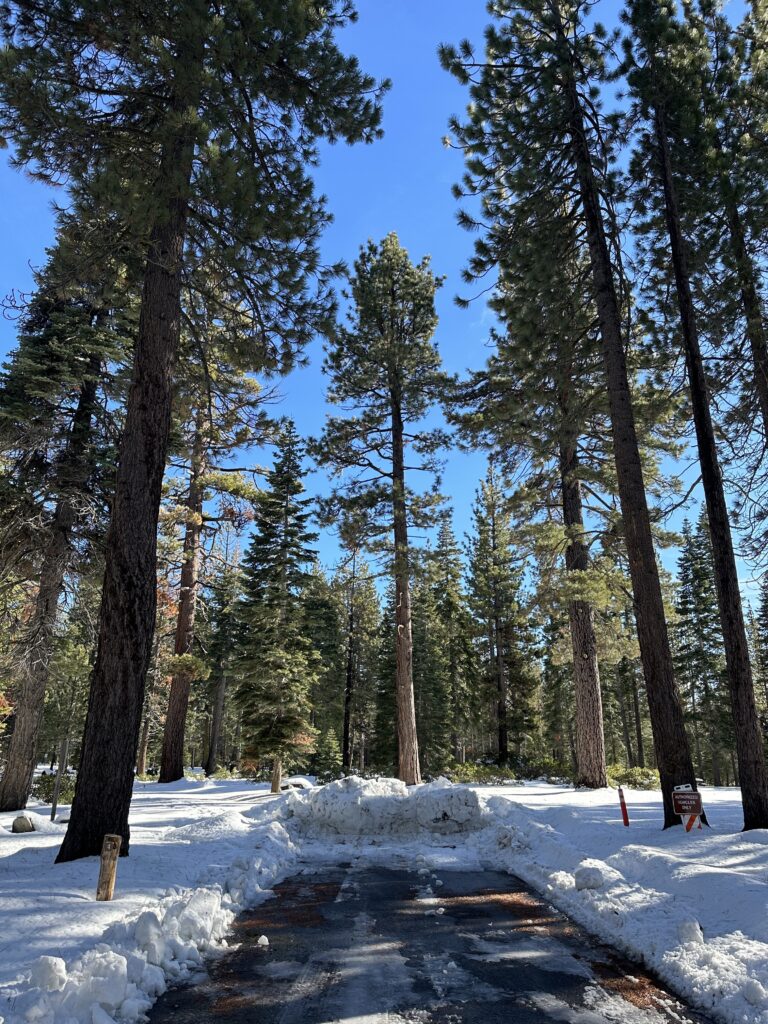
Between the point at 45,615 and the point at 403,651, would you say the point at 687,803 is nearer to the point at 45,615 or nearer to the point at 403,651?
the point at 403,651

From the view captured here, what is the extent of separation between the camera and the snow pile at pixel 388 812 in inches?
478

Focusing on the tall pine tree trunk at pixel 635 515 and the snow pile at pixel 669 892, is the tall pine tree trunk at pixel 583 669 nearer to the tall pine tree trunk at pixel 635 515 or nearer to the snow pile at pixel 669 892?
the tall pine tree trunk at pixel 635 515

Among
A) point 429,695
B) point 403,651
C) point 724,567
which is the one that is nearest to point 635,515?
point 724,567

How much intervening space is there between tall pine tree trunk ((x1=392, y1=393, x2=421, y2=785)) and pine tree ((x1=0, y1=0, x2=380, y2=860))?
27.7 feet

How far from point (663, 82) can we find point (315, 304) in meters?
7.34

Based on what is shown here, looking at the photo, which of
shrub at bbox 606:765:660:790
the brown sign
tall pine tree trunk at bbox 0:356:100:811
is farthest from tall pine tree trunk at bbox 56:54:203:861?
shrub at bbox 606:765:660:790

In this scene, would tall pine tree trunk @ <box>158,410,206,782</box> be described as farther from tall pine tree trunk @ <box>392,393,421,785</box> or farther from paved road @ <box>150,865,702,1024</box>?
paved road @ <box>150,865,702,1024</box>

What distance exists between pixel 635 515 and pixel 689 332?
3144mm

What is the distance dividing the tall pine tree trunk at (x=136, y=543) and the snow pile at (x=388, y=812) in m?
5.91

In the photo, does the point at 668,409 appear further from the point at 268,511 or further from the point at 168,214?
the point at 268,511

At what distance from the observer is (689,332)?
9.85 metres

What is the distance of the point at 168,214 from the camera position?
7.98 m

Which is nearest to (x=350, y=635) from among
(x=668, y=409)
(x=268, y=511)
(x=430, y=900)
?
(x=268, y=511)

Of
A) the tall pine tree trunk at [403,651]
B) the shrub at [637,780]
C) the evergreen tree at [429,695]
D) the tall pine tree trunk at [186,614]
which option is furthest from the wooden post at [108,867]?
the evergreen tree at [429,695]
